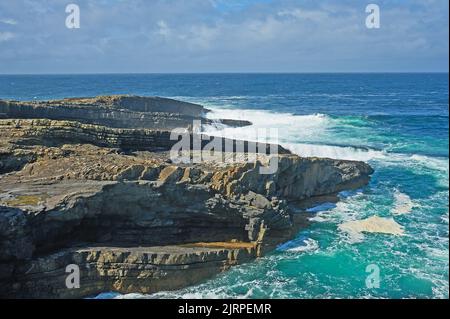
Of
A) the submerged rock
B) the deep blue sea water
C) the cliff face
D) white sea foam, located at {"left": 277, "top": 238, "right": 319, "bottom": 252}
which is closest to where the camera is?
the cliff face

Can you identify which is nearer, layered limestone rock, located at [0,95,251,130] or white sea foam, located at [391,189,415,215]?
white sea foam, located at [391,189,415,215]

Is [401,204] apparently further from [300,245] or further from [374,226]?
[300,245]

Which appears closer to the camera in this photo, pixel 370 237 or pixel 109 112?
pixel 370 237

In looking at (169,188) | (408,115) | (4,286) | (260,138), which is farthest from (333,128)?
(4,286)

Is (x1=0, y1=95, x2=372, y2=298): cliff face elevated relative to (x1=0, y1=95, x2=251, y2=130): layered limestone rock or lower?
lower

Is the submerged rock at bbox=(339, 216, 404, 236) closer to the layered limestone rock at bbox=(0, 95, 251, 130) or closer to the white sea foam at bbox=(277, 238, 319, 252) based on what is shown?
the white sea foam at bbox=(277, 238, 319, 252)

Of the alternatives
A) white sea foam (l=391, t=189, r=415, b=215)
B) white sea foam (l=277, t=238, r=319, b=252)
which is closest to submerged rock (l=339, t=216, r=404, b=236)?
white sea foam (l=391, t=189, r=415, b=215)

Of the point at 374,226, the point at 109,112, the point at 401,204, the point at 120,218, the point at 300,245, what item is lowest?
the point at 300,245

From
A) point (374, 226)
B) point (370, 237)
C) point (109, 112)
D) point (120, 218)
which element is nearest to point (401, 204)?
point (374, 226)

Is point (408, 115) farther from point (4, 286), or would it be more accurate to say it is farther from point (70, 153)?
point (4, 286)
